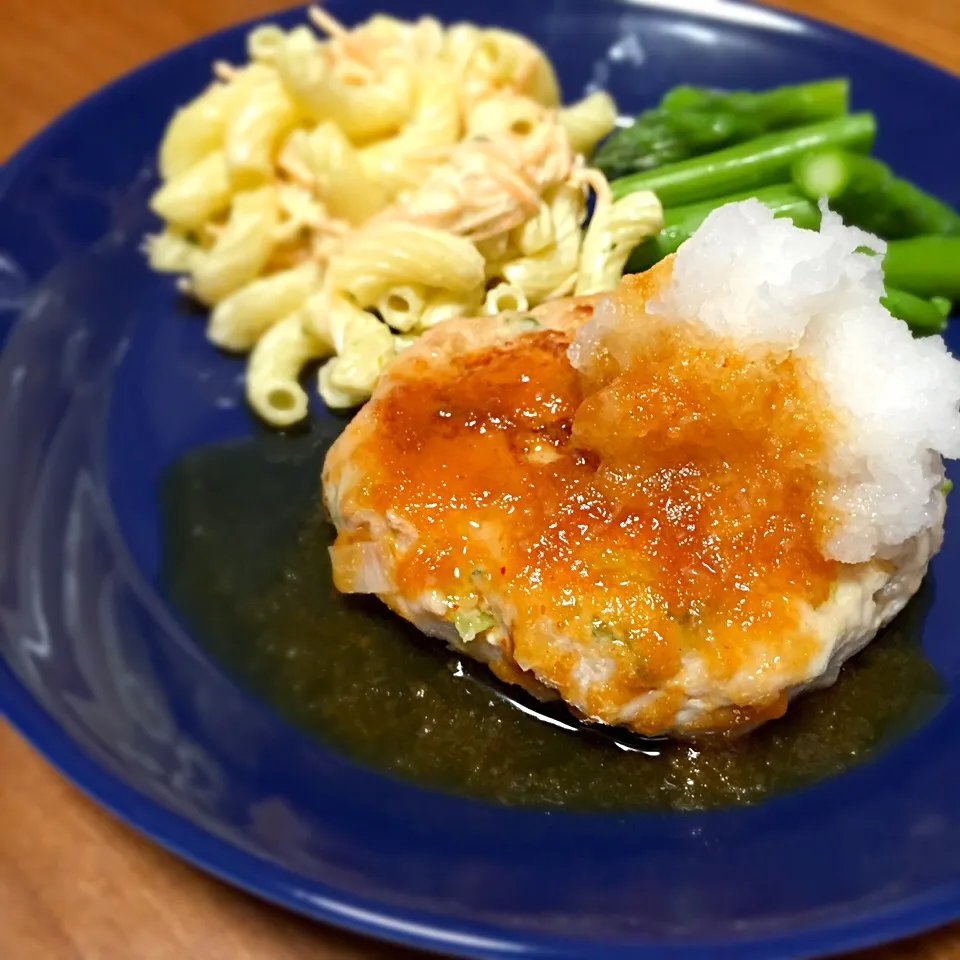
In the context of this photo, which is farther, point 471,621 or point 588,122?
point 588,122

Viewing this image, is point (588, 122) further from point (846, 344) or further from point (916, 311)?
point (846, 344)

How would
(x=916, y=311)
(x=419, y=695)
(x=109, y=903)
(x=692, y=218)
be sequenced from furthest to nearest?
(x=692, y=218)
(x=916, y=311)
(x=419, y=695)
(x=109, y=903)

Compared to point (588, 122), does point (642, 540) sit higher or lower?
lower

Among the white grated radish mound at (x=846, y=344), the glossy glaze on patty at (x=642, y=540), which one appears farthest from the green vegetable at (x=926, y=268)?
the glossy glaze on patty at (x=642, y=540)

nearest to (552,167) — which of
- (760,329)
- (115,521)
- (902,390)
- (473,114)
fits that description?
(473,114)

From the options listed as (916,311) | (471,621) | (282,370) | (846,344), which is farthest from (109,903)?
(916,311)

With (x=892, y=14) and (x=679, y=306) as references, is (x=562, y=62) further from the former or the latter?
(x=679, y=306)
